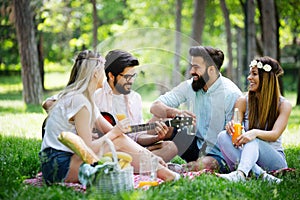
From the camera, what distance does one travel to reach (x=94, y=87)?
16.1ft

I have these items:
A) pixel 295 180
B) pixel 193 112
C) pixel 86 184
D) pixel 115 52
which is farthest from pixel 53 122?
pixel 295 180

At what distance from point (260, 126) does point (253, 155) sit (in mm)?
437

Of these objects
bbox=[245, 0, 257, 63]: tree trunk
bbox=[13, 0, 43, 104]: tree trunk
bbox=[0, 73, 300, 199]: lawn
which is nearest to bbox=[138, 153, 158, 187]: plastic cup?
bbox=[0, 73, 300, 199]: lawn

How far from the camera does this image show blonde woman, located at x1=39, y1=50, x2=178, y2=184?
477 centimetres

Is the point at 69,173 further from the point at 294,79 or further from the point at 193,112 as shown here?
the point at 294,79

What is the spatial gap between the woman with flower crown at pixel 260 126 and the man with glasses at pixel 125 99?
617 millimetres

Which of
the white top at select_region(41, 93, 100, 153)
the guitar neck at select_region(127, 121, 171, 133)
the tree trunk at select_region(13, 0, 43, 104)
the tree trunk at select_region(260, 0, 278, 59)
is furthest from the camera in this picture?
the tree trunk at select_region(260, 0, 278, 59)

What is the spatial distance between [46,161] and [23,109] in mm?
7445

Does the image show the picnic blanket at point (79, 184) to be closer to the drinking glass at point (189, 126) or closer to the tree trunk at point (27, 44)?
the drinking glass at point (189, 126)

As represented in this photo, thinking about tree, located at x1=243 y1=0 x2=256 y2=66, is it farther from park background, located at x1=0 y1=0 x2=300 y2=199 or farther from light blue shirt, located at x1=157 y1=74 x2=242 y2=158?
light blue shirt, located at x1=157 y1=74 x2=242 y2=158

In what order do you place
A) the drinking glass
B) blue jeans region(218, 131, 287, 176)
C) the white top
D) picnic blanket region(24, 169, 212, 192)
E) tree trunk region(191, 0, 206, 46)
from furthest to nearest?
tree trunk region(191, 0, 206, 46) → the drinking glass → blue jeans region(218, 131, 287, 176) → the white top → picnic blanket region(24, 169, 212, 192)

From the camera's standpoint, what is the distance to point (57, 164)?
187 inches

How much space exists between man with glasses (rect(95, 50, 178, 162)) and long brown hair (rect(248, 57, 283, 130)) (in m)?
0.86

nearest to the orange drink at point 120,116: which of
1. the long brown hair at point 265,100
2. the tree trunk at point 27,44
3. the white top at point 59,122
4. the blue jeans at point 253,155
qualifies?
the white top at point 59,122
